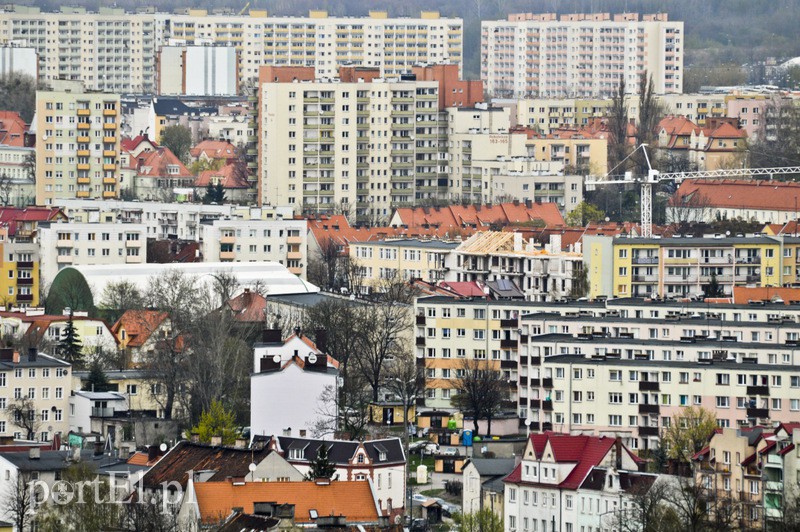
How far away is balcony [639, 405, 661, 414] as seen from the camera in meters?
52.8

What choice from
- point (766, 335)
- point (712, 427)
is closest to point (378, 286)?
point (766, 335)

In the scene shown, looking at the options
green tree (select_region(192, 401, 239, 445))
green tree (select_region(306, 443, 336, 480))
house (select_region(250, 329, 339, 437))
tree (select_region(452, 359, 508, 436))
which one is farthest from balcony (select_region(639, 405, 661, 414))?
green tree (select_region(306, 443, 336, 480))

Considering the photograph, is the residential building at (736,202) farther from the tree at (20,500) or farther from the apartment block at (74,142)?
the tree at (20,500)

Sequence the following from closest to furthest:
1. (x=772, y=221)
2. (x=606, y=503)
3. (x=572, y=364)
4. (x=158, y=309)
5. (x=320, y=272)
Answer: (x=606, y=503) < (x=572, y=364) < (x=158, y=309) < (x=320, y=272) < (x=772, y=221)

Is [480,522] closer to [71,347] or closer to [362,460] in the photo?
[362,460]

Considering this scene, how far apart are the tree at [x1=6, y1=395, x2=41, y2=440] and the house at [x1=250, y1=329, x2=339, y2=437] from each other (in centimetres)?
454

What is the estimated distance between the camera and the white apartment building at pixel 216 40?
156m

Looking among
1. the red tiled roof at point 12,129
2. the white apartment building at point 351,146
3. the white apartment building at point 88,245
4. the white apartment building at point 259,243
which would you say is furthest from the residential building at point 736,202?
the red tiled roof at point 12,129

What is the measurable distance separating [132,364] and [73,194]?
3468 cm

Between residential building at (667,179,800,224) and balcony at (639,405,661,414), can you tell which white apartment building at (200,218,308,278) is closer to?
residential building at (667,179,800,224)

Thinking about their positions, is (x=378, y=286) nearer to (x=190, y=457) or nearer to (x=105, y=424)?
(x=105, y=424)

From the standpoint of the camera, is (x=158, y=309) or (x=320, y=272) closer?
(x=158, y=309)

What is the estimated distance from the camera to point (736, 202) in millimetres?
93938

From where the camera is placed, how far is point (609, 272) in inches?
2766
